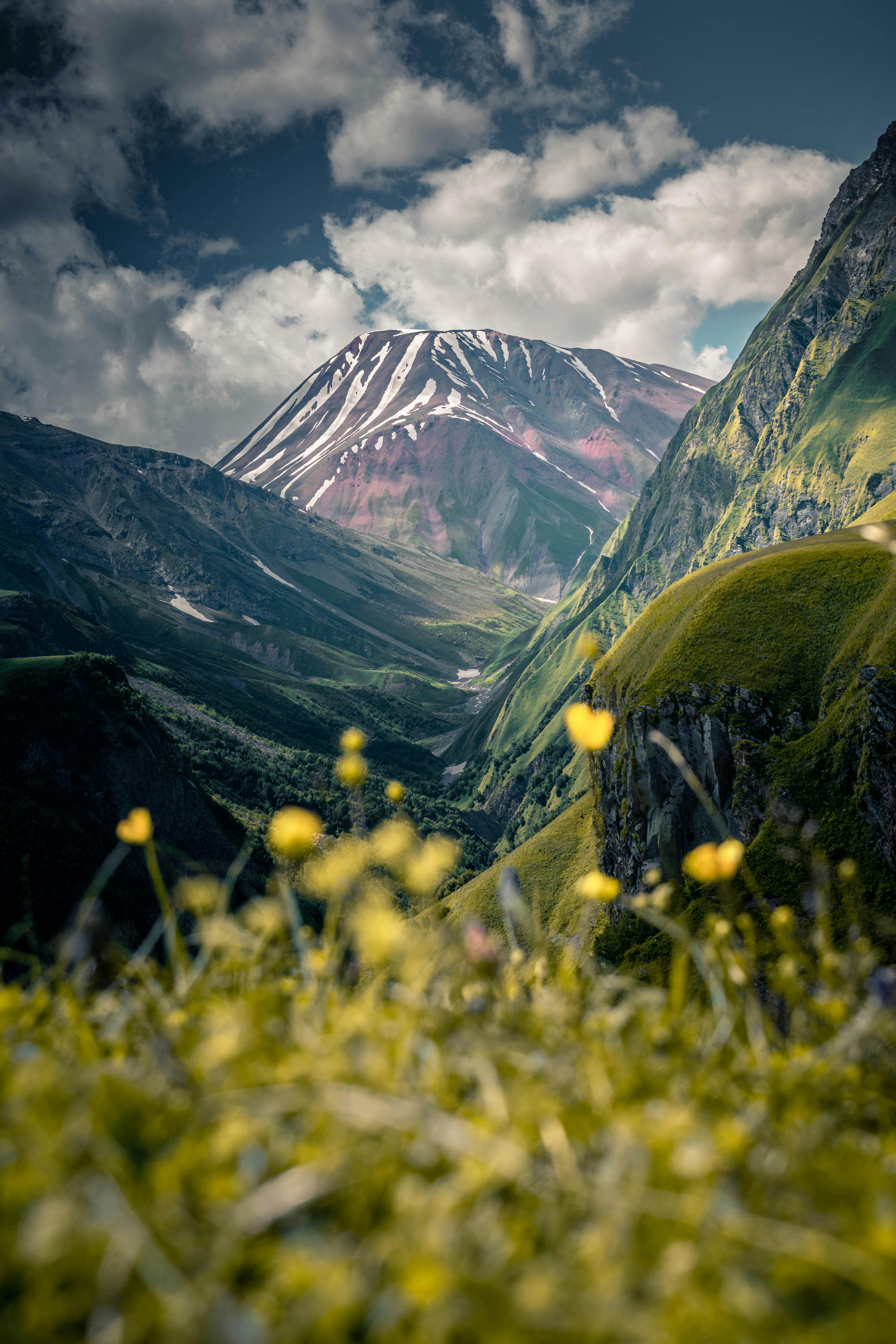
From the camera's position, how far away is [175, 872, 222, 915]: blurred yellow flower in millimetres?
3514

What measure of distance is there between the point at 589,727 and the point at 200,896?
230 cm

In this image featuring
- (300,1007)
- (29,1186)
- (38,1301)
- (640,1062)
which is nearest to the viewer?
(38,1301)

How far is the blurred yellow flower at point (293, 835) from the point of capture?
3246 mm

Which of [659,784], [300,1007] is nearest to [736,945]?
[300,1007]

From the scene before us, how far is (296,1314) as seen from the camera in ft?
5.01

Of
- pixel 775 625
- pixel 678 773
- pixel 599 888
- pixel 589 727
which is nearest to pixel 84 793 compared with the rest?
pixel 678 773

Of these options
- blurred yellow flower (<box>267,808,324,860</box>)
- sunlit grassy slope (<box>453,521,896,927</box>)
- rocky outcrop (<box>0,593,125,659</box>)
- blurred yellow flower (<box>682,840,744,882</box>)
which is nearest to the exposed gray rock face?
sunlit grassy slope (<box>453,521,896,927</box>)

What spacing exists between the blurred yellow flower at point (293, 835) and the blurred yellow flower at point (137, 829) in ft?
2.12

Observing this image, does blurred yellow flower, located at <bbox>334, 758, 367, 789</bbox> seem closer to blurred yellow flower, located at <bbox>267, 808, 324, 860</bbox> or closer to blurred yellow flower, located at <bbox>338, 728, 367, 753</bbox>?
blurred yellow flower, located at <bbox>338, 728, 367, 753</bbox>

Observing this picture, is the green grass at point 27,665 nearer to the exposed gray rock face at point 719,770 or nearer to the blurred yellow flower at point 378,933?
the exposed gray rock face at point 719,770

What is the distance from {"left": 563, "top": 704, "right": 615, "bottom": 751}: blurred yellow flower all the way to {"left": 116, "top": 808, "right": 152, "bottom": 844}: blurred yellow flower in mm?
2204

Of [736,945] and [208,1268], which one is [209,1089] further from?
[736,945]

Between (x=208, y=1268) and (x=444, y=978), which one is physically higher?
(x=208, y=1268)

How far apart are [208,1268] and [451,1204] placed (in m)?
0.61
